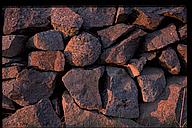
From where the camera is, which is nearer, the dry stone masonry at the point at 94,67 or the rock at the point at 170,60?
the dry stone masonry at the point at 94,67

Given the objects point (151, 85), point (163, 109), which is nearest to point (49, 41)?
point (151, 85)

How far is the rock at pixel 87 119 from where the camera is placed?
162 inches

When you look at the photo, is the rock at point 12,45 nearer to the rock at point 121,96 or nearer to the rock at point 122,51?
the rock at point 122,51

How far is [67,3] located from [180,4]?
4.32 feet

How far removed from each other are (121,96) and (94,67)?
1.56 feet

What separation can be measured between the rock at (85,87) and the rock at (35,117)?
0.33 metres

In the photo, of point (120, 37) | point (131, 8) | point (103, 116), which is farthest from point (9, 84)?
point (131, 8)

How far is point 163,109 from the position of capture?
421cm

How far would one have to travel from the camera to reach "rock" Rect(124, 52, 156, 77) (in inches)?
167

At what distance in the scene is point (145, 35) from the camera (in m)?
4.37

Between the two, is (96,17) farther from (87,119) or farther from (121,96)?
(87,119)

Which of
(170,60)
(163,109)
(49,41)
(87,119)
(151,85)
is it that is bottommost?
(87,119)

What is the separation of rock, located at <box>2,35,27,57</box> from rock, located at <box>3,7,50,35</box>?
93 millimetres

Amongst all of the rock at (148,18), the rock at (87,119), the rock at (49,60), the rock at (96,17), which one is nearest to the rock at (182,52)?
the rock at (148,18)
